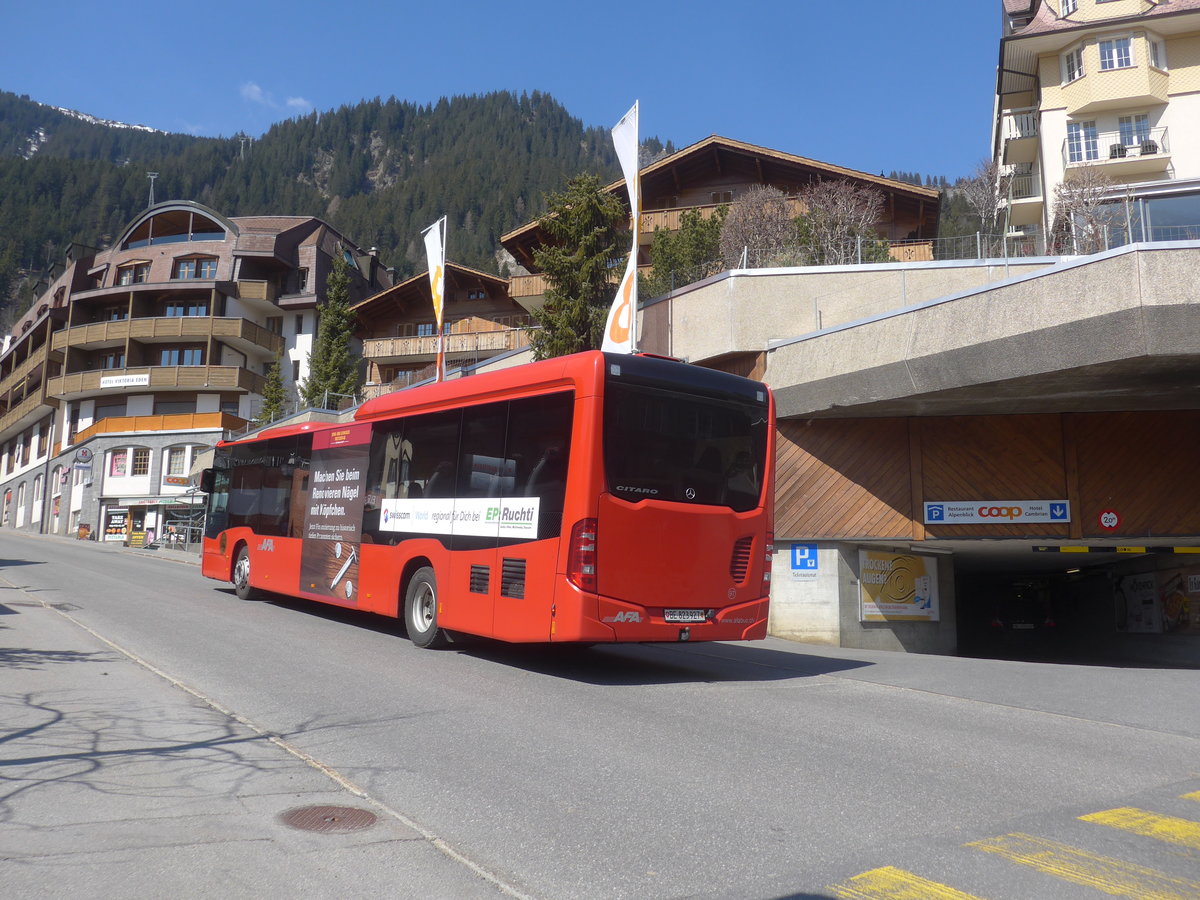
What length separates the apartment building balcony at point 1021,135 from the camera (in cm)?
4094

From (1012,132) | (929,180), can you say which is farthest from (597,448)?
(929,180)

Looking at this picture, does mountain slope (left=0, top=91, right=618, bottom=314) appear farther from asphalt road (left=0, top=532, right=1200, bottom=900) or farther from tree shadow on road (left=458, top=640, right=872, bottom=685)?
asphalt road (left=0, top=532, right=1200, bottom=900)

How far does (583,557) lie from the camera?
30.3 feet

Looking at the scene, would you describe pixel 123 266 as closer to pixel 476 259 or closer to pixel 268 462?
pixel 476 259

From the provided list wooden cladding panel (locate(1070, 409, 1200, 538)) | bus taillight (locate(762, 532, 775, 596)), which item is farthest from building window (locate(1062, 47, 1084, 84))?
bus taillight (locate(762, 532, 775, 596))

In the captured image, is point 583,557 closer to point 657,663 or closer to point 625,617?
point 625,617

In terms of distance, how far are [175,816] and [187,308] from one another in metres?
58.1

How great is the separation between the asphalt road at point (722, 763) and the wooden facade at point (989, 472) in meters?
4.84

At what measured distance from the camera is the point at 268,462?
16844 millimetres

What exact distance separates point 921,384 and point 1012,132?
108 ft

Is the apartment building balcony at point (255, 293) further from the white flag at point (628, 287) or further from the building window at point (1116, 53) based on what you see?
the building window at point (1116, 53)

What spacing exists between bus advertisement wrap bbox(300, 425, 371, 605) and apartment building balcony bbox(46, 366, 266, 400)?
4241cm

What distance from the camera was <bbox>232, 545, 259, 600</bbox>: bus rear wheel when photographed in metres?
17.4

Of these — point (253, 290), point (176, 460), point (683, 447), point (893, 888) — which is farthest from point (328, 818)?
point (253, 290)
